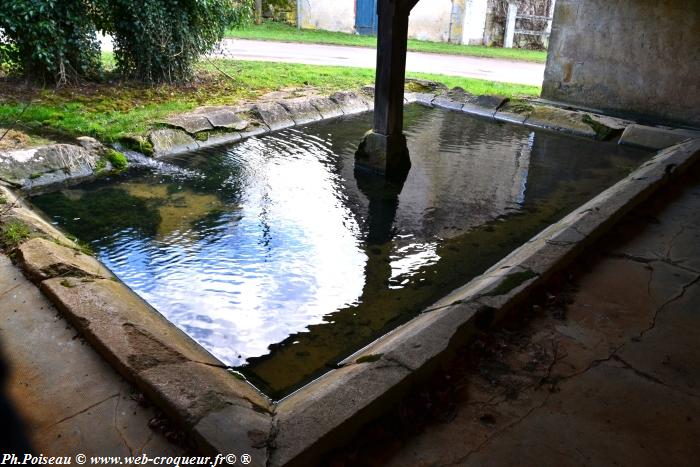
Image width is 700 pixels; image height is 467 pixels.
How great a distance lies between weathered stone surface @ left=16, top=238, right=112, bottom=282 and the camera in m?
3.16

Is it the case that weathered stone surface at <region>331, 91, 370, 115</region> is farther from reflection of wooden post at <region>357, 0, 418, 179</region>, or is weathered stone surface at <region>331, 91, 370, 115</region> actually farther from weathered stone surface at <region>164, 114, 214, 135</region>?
reflection of wooden post at <region>357, 0, 418, 179</region>

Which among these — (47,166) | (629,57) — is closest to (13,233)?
(47,166)

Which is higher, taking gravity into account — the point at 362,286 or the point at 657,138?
the point at 657,138

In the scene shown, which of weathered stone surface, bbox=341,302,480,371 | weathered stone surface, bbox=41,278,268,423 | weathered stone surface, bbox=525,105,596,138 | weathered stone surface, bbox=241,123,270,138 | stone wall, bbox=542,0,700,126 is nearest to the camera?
weathered stone surface, bbox=41,278,268,423

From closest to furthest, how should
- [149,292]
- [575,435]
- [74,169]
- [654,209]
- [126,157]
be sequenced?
[575,435]
[149,292]
[654,209]
[74,169]
[126,157]

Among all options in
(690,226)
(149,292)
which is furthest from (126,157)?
(690,226)

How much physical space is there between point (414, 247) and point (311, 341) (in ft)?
5.02

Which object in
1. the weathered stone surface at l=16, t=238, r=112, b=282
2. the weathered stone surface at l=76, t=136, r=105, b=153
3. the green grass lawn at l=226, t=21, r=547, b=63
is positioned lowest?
the weathered stone surface at l=16, t=238, r=112, b=282

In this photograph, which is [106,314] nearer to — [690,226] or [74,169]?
[74,169]

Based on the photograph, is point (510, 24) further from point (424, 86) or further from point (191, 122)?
point (191, 122)

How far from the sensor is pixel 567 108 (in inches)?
354

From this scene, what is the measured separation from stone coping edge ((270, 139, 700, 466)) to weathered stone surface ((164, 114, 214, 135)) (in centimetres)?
447

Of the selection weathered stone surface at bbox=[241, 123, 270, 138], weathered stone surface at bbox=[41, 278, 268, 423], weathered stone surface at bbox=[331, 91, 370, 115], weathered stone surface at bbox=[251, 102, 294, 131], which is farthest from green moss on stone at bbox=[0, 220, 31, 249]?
weathered stone surface at bbox=[331, 91, 370, 115]

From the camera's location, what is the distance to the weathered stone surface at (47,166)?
16.6ft
